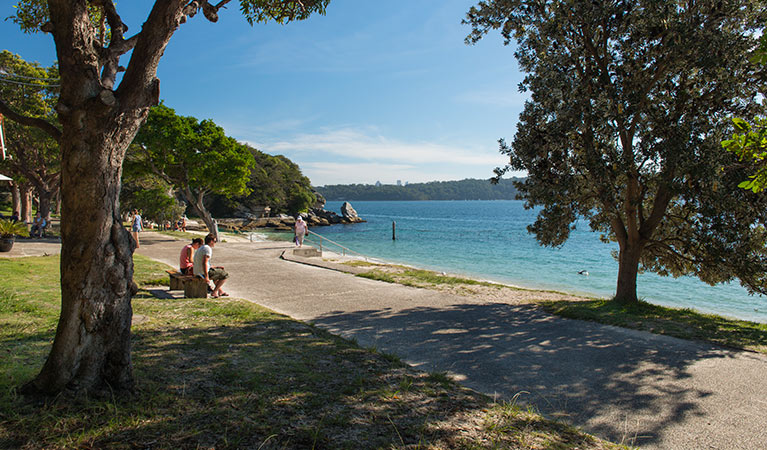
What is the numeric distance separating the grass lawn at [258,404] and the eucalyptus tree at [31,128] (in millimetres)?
25505

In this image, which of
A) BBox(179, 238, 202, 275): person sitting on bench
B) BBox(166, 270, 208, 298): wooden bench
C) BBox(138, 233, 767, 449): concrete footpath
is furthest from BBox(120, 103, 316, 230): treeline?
BBox(166, 270, 208, 298): wooden bench

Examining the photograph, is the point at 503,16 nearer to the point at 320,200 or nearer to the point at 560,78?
the point at 560,78

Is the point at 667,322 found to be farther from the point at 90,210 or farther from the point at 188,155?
the point at 188,155

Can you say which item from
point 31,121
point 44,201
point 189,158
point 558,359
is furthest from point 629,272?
point 44,201

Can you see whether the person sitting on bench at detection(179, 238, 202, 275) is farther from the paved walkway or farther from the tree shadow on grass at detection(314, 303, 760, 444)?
the tree shadow on grass at detection(314, 303, 760, 444)

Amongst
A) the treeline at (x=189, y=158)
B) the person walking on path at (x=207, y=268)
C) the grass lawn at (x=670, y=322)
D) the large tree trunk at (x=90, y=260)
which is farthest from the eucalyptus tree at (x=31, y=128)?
the grass lawn at (x=670, y=322)

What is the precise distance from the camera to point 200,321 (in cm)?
691

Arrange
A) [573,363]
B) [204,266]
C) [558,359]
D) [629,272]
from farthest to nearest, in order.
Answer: [629,272]
[204,266]
[558,359]
[573,363]

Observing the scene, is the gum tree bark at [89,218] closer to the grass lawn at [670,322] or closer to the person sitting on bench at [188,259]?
the person sitting on bench at [188,259]

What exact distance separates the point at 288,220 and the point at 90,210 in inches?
2659

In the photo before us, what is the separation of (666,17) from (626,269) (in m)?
5.32

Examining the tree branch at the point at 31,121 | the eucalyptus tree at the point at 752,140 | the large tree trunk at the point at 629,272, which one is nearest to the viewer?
the eucalyptus tree at the point at 752,140

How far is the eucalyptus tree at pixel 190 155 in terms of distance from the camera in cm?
2327

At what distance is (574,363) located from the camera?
556 centimetres
